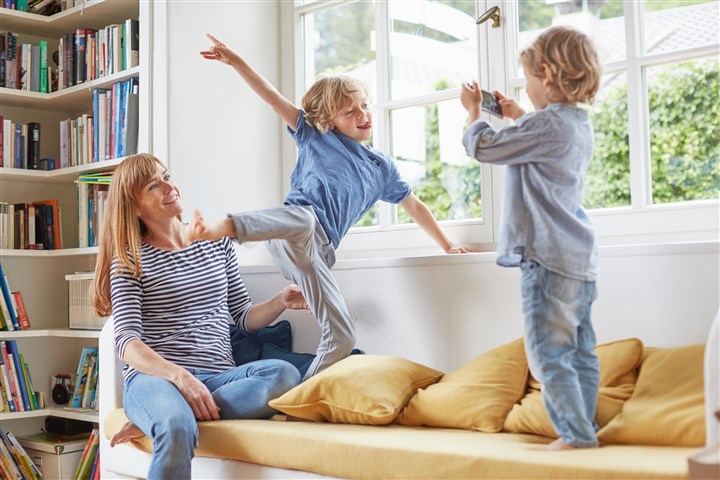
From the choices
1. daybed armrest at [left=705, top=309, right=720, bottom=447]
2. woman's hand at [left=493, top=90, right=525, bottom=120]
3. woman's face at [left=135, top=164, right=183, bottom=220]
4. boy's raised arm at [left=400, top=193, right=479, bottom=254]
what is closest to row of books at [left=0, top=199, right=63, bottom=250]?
woman's face at [left=135, top=164, right=183, bottom=220]

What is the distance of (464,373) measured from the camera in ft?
6.45

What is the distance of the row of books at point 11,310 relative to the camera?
301 cm

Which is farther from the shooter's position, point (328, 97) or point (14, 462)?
point (14, 462)

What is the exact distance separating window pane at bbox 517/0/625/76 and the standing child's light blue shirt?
1.71 feet

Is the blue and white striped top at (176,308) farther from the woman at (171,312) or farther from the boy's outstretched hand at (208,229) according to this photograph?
the boy's outstretched hand at (208,229)

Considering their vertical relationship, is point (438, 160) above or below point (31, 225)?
above

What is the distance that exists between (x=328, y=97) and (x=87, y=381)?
148cm

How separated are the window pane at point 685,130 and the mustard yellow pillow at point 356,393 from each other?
0.86m

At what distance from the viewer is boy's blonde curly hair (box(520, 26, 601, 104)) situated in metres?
1.65

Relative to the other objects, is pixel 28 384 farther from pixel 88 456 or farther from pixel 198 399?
pixel 198 399

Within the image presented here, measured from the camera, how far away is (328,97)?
2244mm

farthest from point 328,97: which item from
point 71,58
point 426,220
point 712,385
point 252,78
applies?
point 71,58

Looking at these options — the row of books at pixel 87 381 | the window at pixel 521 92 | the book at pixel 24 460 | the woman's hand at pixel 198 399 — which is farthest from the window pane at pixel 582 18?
the book at pixel 24 460

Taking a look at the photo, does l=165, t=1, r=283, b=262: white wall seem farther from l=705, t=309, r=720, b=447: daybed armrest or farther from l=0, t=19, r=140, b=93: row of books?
l=705, t=309, r=720, b=447: daybed armrest
